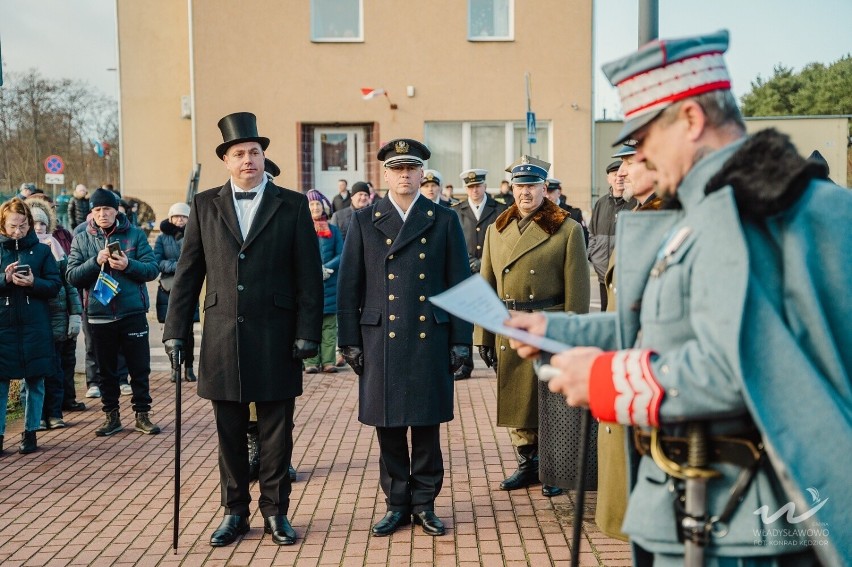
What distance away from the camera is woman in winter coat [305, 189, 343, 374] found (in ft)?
37.0

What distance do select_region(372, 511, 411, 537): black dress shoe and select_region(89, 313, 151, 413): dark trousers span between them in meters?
3.61

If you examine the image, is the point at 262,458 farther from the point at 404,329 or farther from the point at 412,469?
the point at 404,329

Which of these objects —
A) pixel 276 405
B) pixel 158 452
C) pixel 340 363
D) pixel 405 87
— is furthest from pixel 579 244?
pixel 405 87

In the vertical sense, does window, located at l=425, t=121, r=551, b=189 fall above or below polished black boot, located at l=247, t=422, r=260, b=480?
above

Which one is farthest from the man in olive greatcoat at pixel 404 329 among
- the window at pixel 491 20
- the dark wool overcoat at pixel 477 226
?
the window at pixel 491 20

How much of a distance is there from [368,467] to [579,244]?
2.41 meters

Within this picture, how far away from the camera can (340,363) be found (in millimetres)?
12039

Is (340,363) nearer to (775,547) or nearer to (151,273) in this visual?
(151,273)

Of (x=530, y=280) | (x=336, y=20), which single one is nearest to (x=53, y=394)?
(x=530, y=280)

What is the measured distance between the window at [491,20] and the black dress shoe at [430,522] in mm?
19144

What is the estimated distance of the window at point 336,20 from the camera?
2336 centimetres

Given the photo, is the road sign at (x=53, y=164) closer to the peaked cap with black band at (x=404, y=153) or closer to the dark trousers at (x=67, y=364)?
the dark trousers at (x=67, y=364)

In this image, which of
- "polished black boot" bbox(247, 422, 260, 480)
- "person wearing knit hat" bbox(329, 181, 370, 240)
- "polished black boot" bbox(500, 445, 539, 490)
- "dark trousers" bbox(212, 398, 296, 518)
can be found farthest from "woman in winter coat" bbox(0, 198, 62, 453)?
"person wearing knit hat" bbox(329, 181, 370, 240)

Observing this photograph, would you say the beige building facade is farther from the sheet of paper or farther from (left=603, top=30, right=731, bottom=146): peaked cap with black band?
(left=603, top=30, right=731, bottom=146): peaked cap with black band
